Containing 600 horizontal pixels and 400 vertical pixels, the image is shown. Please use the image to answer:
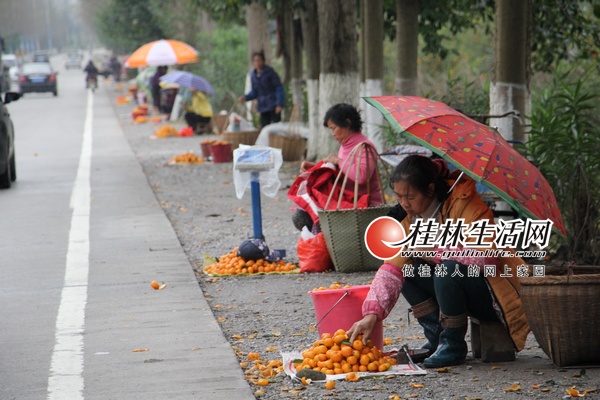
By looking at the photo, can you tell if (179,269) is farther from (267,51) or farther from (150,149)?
(267,51)

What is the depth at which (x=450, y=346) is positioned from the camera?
5.78 m

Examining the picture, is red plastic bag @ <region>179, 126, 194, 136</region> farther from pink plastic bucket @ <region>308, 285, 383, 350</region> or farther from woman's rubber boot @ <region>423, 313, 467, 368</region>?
woman's rubber boot @ <region>423, 313, 467, 368</region>

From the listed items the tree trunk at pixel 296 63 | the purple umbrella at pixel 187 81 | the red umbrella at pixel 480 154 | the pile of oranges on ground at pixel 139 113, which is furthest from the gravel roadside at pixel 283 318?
the pile of oranges on ground at pixel 139 113

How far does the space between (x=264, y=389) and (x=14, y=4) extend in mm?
115161

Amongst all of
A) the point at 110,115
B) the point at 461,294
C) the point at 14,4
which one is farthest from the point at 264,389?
the point at 14,4

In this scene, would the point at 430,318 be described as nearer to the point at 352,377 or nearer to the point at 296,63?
the point at 352,377

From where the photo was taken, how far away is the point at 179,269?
30.3 feet

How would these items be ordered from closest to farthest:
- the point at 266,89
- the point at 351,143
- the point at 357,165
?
the point at 357,165
the point at 351,143
the point at 266,89

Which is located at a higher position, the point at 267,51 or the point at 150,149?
the point at 267,51

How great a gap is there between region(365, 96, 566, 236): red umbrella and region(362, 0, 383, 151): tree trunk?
8.71m

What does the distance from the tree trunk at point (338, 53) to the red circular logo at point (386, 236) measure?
9116 millimetres

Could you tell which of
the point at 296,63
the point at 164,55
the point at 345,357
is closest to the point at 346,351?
the point at 345,357

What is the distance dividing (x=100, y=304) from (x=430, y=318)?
297cm

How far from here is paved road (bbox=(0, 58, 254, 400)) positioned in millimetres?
5840
